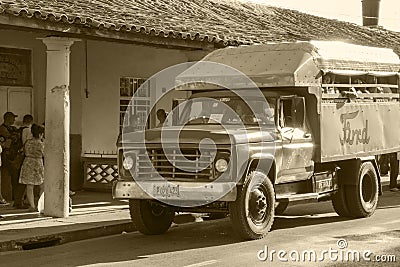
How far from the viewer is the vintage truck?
1108 cm

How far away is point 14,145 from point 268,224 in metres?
5.85

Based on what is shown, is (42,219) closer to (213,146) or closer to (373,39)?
(213,146)

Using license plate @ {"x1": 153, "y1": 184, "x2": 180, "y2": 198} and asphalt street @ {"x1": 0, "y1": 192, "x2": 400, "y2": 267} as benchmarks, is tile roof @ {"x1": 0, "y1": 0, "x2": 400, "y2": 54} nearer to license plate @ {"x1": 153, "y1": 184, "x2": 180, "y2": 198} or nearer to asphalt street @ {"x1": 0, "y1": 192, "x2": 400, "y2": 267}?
license plate @ {"x1": 153, "y1": 184, "x2": 180, "y2": 198}

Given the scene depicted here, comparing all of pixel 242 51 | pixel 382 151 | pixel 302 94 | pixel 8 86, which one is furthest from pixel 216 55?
pixel 8 86

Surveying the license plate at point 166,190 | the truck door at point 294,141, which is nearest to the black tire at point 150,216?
the license plate at point 166,190

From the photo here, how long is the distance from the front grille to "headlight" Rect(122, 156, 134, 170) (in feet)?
0.44

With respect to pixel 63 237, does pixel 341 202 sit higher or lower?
higher

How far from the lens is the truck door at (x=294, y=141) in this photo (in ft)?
39.5

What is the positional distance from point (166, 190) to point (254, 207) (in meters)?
1.29

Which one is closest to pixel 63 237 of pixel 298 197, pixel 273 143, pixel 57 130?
pixel 57 130

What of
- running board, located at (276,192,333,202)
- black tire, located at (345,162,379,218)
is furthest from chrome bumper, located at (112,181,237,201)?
black tire, located at (345,162,379,218)

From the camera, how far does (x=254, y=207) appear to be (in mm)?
11375

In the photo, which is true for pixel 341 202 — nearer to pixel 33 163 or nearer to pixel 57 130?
pixel 57 130

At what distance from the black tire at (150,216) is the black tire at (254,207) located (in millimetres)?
A: 1490
